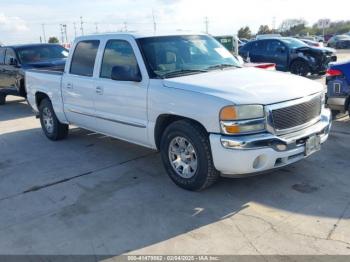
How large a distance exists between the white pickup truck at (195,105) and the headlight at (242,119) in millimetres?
10

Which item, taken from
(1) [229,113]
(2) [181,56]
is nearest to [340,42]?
(2) [181,56]

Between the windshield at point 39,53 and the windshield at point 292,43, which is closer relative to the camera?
the windshield at point 39,53

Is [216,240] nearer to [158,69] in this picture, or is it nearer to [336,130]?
[158,69]

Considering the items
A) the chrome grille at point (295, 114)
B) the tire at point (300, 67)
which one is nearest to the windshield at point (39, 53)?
the tire at point (300, 67)

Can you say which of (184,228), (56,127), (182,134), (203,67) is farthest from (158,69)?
(56,127)

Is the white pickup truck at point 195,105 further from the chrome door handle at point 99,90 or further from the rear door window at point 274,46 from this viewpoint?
the rear door window at point 274,46

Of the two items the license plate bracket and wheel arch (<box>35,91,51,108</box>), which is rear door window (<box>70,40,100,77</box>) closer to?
wheel arch (<box>35,91,51,108</box>)

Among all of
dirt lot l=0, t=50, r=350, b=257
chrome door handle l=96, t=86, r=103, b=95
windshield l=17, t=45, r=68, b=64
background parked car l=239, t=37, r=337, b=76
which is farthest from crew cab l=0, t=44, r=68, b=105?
background parked car l=239, t=37, r=337, b=76

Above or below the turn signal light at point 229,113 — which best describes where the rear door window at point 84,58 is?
above

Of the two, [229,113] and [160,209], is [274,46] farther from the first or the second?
[160,209]

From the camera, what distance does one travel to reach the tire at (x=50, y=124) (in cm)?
737

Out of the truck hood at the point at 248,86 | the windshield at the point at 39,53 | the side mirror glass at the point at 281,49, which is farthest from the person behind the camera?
the side mirror glass at the point at 281,49

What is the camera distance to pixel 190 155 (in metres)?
4.61

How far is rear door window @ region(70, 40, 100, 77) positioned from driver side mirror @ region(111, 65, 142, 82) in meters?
0.99
